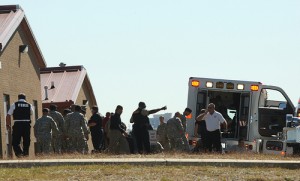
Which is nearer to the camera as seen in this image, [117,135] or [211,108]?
[211,108]

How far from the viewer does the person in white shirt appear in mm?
22797

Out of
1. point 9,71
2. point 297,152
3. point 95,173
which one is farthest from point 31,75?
point 95,173

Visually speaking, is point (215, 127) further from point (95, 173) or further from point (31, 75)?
point (31, 75)

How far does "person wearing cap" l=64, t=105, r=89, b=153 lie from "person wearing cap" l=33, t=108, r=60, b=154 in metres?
0.37

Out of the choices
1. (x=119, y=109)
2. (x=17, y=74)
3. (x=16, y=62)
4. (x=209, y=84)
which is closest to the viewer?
(x=119, y=109)

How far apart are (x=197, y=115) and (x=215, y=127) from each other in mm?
2169

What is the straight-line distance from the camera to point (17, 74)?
3177 cm

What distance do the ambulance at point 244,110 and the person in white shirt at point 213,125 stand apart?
4.31 feet

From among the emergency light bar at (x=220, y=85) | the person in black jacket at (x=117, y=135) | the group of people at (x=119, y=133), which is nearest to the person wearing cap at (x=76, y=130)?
the group of people at (x=119, y=133)

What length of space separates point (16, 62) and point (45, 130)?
8703 millimetres

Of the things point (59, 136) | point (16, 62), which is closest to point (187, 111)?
point (59, 136)

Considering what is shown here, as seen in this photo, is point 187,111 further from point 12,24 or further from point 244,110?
point 12,24

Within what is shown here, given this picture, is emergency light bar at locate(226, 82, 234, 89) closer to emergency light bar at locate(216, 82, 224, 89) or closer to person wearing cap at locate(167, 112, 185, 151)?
emergency light bar at locate(216, 82, 224, 89)

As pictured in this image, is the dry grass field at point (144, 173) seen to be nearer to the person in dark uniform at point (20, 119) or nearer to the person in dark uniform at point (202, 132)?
the person in dark uniform at point (20, 119)
